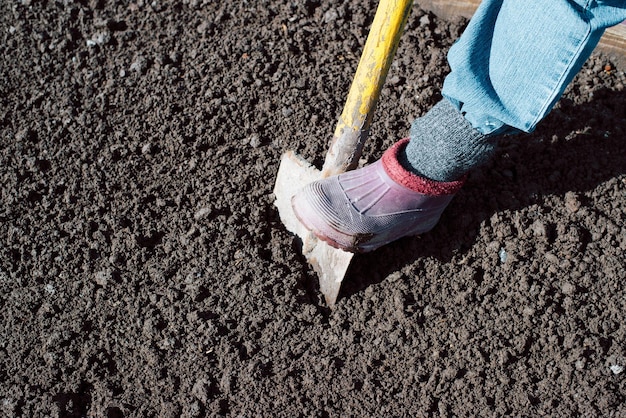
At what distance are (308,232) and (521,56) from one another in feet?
2.88

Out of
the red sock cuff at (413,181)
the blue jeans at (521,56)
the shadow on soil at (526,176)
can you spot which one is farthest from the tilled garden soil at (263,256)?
the blue jeans at (521,56)

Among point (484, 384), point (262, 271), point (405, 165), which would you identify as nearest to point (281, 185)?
point (262, 271)

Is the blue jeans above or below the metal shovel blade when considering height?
above

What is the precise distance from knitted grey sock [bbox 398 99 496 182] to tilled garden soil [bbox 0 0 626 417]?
31cm

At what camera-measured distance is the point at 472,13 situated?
2660 millimetres

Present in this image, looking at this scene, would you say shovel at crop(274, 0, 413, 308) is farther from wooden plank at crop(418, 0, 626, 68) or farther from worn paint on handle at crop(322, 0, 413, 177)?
wooden plank at crop(418, 0, 626, 68)

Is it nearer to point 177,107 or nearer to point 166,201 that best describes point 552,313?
point 166,201

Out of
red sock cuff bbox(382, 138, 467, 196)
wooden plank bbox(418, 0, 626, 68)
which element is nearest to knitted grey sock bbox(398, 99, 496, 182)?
red sock cuff bbox(382, 138, 467, 196)

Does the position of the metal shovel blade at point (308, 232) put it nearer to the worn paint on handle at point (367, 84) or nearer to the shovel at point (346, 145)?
the shovel at point (346, 145)

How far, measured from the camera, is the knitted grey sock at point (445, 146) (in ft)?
6.12

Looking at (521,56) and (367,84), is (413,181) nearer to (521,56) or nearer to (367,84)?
(367,84)

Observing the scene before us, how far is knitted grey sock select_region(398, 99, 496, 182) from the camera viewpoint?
6.12ft

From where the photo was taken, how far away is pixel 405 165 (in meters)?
2.03

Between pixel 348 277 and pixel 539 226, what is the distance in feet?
2.04
